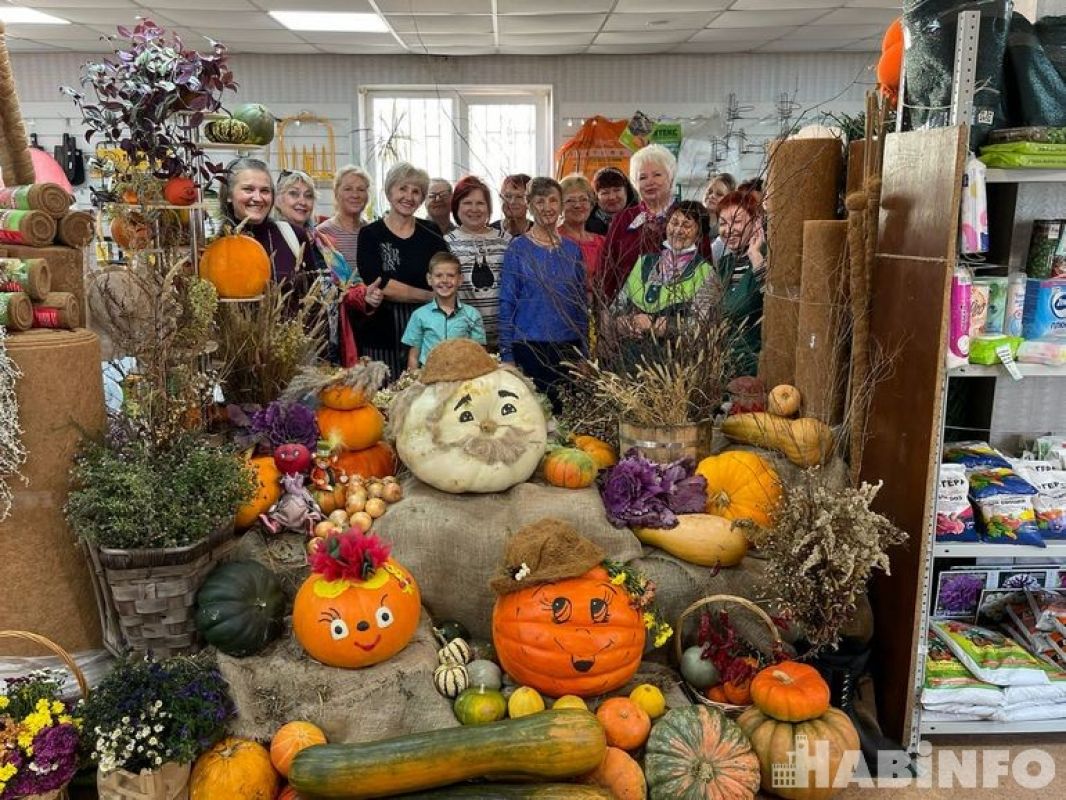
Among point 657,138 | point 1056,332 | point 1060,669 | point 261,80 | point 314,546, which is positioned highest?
point 261,80

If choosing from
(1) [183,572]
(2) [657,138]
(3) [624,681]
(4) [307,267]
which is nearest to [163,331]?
(1) [183,572]

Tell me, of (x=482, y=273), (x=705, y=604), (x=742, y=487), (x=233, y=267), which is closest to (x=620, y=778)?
(x=705, y=604)

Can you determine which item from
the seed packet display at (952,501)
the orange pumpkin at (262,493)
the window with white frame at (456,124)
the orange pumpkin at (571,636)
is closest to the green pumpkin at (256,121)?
the orange pumpkin at (262,493)

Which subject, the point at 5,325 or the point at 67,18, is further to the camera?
the point at 67,18

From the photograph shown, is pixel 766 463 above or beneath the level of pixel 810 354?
beneath

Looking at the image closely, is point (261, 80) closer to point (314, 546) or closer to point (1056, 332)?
point (314, 546)

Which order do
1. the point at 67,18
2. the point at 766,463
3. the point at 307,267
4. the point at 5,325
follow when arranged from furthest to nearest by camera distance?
the point at 67,18 → the point at 307,267 → the point at 766,463 → the point at 5,325

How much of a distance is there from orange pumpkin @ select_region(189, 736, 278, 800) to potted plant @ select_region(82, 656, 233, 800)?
29 mm

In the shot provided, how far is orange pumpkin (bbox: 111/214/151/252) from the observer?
246cm

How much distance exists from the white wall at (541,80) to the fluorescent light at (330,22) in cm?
132

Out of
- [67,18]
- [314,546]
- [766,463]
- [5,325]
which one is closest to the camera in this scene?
[5,325]

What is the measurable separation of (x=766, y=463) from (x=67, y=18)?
659 cm

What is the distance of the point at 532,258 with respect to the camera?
3.37 metres

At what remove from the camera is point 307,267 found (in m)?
3.58
